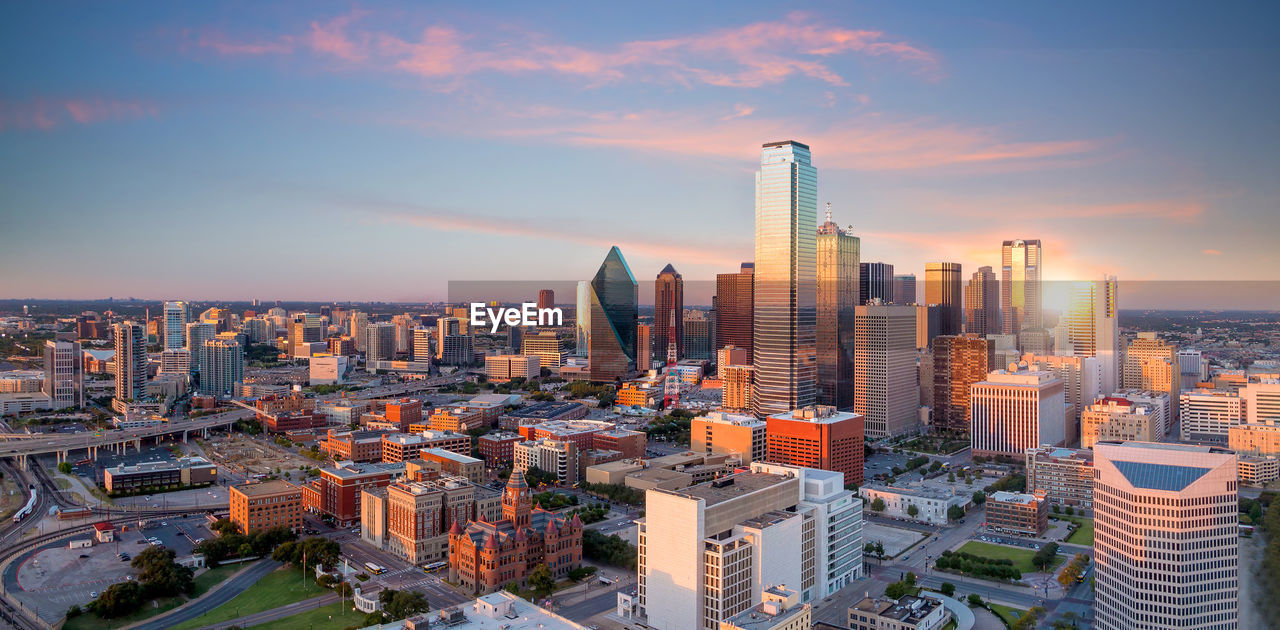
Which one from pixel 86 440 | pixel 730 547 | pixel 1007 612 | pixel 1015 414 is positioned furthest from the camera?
pixel 1015 414

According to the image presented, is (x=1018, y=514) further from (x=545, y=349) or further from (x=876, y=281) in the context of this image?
(x=545, y=349)

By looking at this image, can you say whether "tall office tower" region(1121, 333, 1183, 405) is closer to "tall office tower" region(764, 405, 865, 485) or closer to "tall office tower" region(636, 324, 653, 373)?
"tall office tower" region(764, 405, 865, 485)

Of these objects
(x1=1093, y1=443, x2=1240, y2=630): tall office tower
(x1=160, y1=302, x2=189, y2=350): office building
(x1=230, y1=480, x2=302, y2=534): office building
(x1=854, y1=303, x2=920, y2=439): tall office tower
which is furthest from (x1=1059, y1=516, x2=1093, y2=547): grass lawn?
(x1=160, y1=302, x2=189, y2=350): office building

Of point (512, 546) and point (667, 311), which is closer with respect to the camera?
point (512, 546)

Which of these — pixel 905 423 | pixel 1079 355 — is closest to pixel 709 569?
pixel 905 423

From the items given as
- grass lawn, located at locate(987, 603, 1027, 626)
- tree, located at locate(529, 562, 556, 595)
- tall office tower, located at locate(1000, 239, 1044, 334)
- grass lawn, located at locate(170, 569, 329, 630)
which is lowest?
grass lawn, located at locate(987, 603, 1027, 626)

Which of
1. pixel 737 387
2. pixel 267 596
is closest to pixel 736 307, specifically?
pixel 737 387

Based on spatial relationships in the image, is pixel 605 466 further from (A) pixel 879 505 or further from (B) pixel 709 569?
(B) pixel 709 569
